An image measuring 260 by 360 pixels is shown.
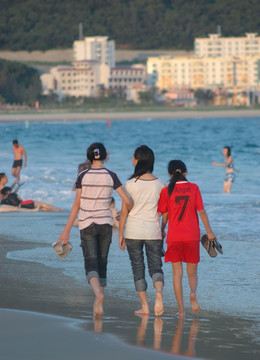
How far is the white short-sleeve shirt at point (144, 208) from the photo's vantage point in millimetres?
5906

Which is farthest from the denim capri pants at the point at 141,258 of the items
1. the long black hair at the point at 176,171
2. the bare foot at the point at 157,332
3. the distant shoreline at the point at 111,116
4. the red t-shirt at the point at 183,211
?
the distant shoreline at the point at 111,116

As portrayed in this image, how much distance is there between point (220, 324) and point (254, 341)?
0.55m

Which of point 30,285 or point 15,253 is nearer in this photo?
point 30,285

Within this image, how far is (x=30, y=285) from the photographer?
22.7 feet

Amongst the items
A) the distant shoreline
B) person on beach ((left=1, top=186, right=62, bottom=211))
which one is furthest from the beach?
the distant shoreline

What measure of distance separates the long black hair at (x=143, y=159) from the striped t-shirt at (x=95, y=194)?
0.62 ft

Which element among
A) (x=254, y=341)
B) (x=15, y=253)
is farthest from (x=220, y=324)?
(x=15, y=253)

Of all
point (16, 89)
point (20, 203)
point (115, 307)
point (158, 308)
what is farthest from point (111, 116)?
point (158, 308)

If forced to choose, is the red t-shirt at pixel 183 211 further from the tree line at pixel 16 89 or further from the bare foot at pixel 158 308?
the tree line at pixel 16 89

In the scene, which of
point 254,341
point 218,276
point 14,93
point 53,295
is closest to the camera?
point 254,341

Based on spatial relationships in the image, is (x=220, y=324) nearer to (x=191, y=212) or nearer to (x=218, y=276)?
(x=191, y=212)

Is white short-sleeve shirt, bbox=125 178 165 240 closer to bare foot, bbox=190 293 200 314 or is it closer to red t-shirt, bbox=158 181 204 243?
red t-shirt, bbox=158 181 204 243

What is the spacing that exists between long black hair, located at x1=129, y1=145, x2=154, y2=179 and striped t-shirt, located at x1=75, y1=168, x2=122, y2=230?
19 centimetres

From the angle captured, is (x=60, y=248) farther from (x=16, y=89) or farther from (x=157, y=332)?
(x=16, y=89)
